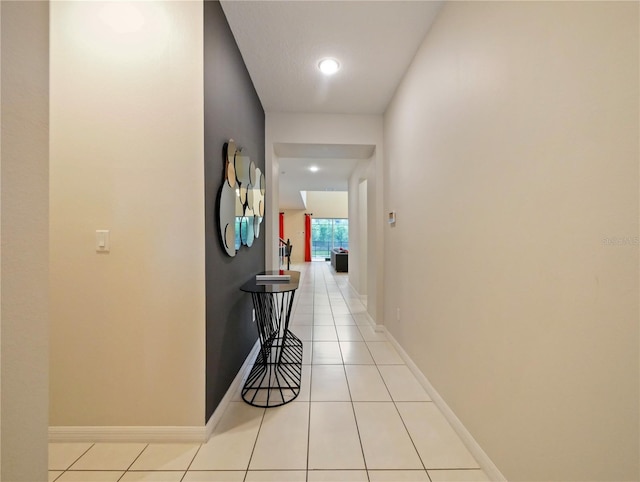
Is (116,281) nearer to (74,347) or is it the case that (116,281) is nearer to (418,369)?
(74,347)

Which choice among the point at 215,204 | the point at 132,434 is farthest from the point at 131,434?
the point at 215,204

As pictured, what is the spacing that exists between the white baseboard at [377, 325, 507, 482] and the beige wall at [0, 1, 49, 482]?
66.6 inches

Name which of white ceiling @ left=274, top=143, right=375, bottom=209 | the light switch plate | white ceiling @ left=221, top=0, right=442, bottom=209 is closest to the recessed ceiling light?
white ceiling @ left=221, top=0, right=442, bottom=209

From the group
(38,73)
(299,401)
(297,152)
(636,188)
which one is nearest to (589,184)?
(636,188)

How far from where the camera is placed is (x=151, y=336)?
61.6 inches

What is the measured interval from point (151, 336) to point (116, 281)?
0.37m

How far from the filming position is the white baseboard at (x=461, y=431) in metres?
1.30

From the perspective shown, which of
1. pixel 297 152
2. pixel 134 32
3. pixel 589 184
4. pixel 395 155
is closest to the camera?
pixel 589 184

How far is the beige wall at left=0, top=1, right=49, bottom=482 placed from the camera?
55 centimetres

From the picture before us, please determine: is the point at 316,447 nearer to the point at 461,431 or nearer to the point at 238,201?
the point at 461,431

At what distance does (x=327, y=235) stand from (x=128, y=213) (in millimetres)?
12338

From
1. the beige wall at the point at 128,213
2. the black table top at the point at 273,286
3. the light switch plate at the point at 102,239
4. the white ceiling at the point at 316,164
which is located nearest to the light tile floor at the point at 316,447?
the beige wall at the point at 128,213

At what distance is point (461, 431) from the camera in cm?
157

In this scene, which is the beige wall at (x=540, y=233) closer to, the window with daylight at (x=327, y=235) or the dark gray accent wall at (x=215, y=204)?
the dark gray accent wall at (x=215, y=204)
